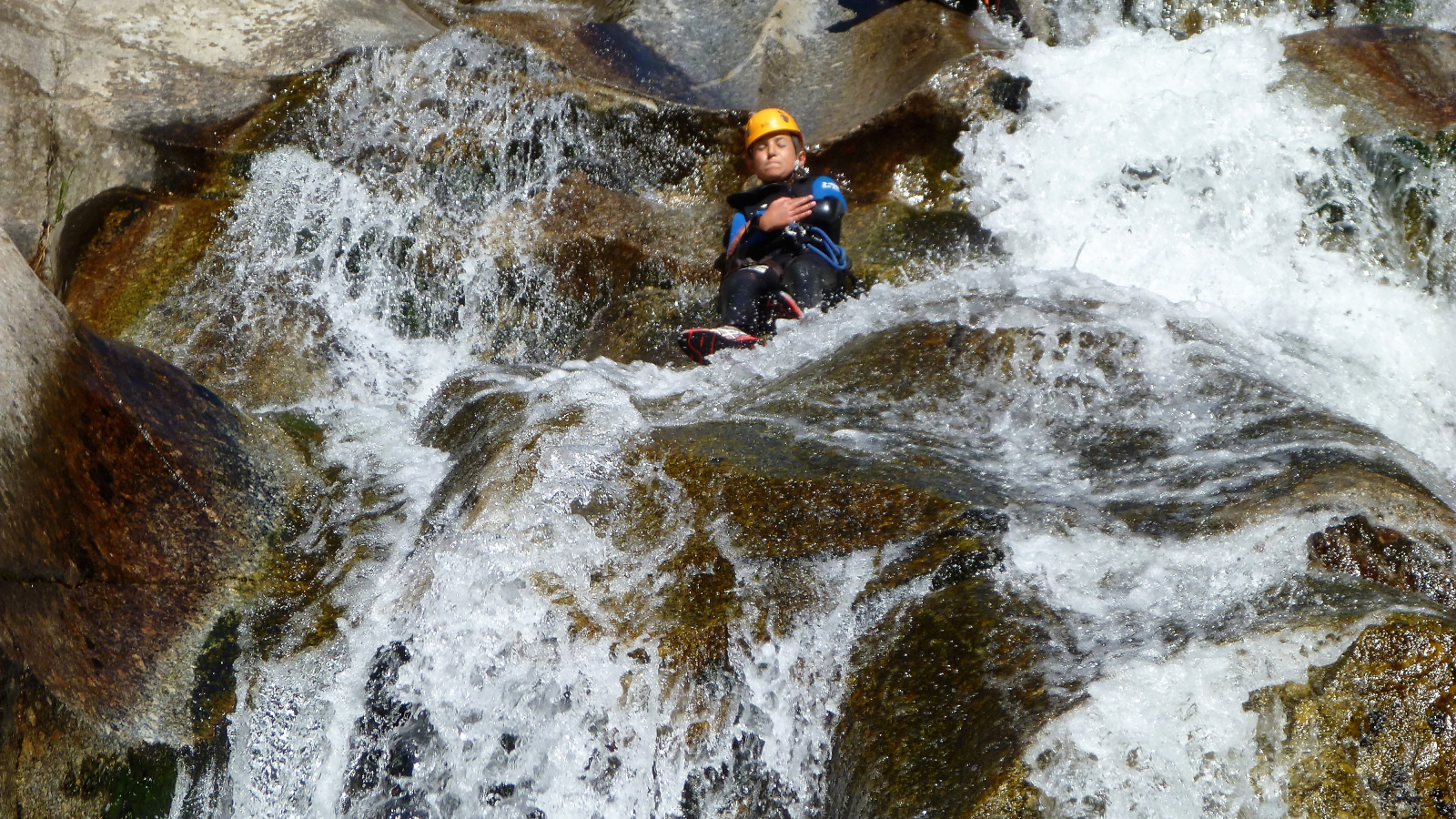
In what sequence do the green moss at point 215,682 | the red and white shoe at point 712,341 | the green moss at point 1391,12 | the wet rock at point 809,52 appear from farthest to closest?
the green moss at point 1391,12, the wet rock at point 809,52, the red and white shoe at point 712,341, the green moss at point 215,682

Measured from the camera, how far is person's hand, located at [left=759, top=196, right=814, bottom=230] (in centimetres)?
586

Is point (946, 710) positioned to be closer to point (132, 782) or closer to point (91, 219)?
point (132, 782)

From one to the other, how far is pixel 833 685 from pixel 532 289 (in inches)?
176

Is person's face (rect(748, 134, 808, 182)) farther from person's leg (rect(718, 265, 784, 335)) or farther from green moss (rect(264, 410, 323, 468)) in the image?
green moss (rect(264, 410, 323, 468))

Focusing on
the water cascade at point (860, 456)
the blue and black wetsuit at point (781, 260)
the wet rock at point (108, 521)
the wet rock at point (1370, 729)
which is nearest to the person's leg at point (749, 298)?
the blue and black wetsuit at point (781, 260)

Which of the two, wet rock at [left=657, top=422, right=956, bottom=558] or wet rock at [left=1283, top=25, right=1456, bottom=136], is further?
wet rock at [left=1283, top=25, right=1456, bottom=136]

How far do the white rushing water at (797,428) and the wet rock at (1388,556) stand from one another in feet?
0.20

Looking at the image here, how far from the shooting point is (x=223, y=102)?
6797mm

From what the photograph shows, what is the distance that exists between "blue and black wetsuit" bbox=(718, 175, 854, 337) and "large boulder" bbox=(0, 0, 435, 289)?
2.97 m

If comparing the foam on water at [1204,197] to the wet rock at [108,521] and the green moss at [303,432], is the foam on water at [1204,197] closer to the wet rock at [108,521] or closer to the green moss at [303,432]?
the green moss at [303,432]

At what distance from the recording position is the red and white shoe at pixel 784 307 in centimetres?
563

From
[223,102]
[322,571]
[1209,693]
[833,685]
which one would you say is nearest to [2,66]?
[223,102]

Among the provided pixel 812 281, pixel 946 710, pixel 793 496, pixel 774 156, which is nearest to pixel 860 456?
pixel 793 496

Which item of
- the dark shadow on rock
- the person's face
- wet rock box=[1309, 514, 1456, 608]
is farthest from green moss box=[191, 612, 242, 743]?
the person's face
